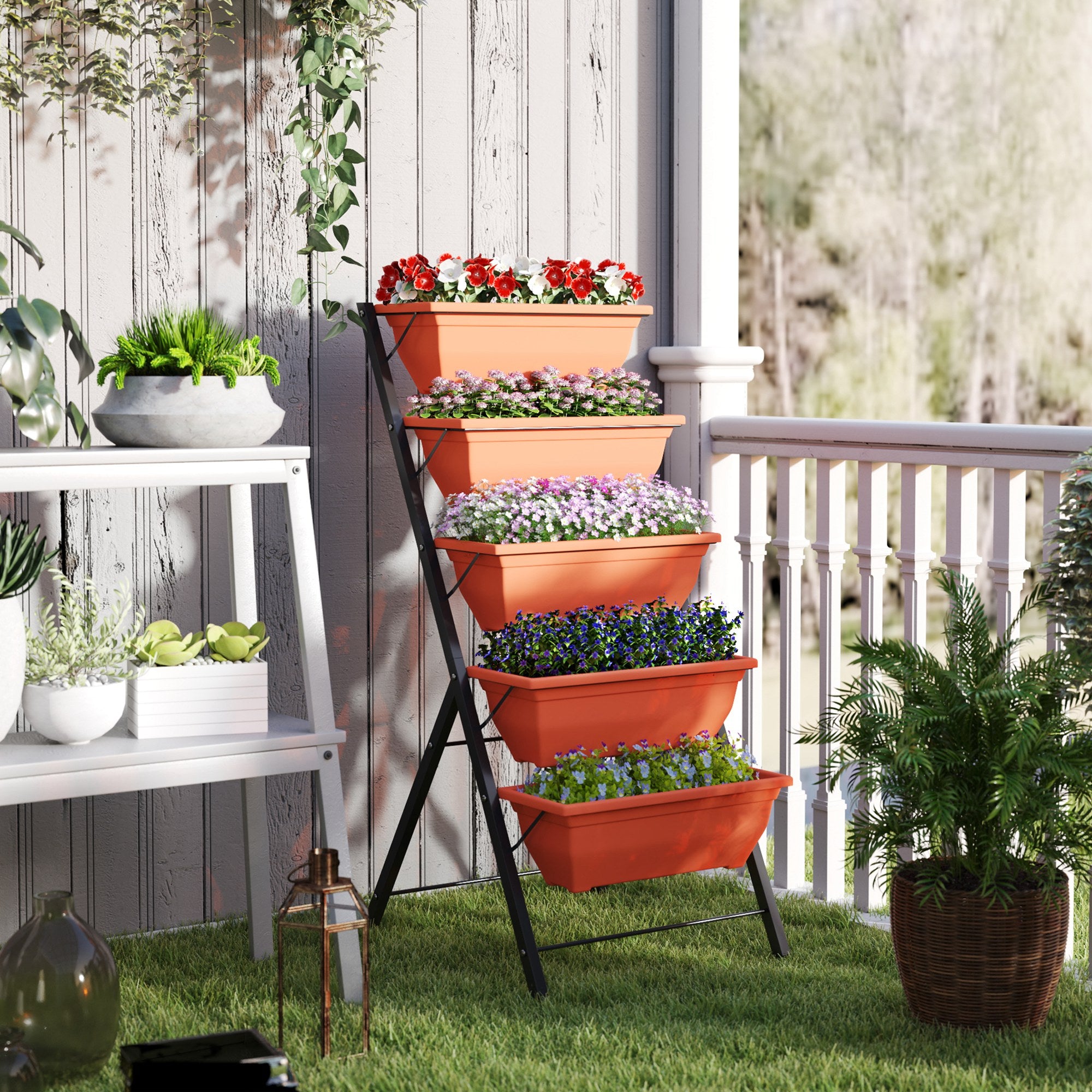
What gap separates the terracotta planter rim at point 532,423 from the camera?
93.4 inches

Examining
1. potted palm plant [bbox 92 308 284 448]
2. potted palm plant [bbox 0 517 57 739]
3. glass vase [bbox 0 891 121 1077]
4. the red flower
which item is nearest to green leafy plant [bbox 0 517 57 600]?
potted palm plant [bbox 0 517 57 739]

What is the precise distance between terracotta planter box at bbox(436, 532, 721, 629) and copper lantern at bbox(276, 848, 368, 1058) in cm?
58

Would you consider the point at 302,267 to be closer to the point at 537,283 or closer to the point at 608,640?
the point at 537,283

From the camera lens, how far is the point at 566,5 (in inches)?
113

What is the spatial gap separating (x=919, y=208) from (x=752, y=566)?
73.4 inches

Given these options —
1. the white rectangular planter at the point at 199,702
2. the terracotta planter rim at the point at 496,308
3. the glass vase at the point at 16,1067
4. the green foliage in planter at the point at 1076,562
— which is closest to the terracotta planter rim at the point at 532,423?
the terracotta planter rim at the point at 496,308

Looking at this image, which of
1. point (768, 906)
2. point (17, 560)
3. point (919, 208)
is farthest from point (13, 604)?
point (919, 208)

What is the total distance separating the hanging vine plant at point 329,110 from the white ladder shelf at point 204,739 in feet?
1.64

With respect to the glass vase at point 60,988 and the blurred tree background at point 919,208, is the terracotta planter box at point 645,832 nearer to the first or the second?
the glass vase at point 60,988

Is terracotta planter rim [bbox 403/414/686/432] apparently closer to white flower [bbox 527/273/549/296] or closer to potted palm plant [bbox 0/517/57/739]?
white flower [bbox 527/273/549/296]

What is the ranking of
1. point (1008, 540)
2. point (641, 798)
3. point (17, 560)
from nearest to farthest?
point (17, 560) → point (641, 798) → point (1008, 540)

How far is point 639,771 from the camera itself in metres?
2.27

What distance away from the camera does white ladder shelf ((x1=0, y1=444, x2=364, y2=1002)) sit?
1.99m

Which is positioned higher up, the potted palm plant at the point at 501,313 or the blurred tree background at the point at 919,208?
the blurred tree background at the point at 919,208
